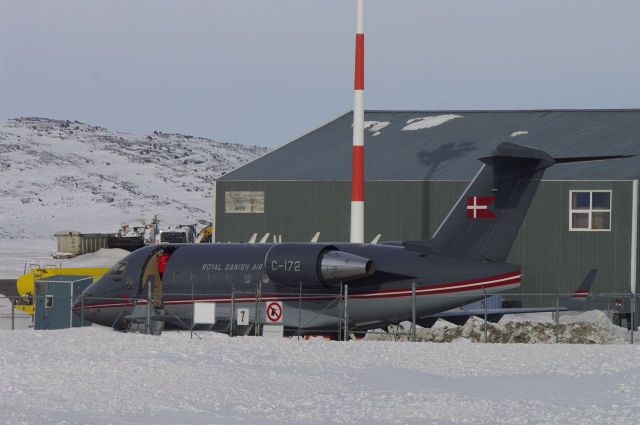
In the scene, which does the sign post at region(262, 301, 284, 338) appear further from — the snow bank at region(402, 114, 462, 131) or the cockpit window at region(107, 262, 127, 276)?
the snow bank at region(402, 114, 462, 131)

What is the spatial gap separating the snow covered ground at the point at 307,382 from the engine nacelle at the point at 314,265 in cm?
240

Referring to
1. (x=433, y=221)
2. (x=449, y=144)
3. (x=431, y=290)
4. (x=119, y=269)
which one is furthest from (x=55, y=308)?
(x=449, y=144)

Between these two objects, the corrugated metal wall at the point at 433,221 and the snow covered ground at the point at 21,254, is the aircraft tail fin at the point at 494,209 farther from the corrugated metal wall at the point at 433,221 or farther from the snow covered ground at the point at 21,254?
the snow covered ground at the point at 21,254

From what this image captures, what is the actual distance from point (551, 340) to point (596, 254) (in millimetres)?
12677

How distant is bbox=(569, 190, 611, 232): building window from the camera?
46.9m

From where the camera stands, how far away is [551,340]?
35219 millimetres

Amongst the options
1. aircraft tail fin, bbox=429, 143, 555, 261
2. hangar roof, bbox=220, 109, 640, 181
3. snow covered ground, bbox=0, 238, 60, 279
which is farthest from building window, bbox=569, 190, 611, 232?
snow covered ground, bbox=0, 238, 60, 279

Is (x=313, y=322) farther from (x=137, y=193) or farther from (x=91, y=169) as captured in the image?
(x=91, y=169)

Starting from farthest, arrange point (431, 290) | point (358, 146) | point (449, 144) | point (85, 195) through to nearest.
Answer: point (85, 195) < point (449, 144) < point (358, 146) < point (431, 290)

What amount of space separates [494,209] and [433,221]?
1835cm

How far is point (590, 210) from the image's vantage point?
4719 cm

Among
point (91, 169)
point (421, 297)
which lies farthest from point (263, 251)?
point (91, 169)

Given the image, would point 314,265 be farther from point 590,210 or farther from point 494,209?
point 590,210

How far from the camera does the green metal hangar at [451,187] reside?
4700cm
